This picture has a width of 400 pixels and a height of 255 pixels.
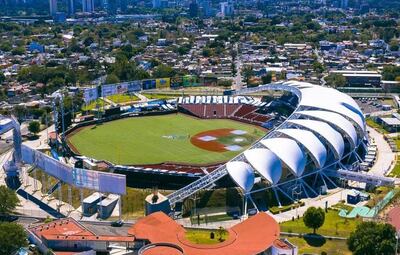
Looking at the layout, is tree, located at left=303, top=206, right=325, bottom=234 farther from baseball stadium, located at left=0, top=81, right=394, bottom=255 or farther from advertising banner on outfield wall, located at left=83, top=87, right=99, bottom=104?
advertising banner on outfield wall, located at left=83, top=87, right=99, bottom=104

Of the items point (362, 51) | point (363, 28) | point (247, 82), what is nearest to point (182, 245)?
point (247, 82)

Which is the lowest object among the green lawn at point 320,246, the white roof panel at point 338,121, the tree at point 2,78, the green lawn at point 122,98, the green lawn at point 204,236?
the green lawn at point 320,246

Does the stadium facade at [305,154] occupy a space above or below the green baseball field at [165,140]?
above

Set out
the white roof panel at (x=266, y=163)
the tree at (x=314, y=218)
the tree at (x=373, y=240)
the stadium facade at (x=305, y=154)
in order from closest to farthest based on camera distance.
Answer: the tree at (x=373, y=240) < the tree at (x=314, y=218) < the white roof panel at (x=266, y=163) < the stadium facade at (x=305, y=154)

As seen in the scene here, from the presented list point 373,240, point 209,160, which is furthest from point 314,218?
point 209,160

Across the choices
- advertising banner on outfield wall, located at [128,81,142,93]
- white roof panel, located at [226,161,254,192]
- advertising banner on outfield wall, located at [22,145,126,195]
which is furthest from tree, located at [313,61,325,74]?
advertising banner on outfield wall, located at [22,145,126,195]

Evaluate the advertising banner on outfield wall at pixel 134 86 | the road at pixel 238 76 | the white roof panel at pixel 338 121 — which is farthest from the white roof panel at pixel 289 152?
the road at pixel 238 76

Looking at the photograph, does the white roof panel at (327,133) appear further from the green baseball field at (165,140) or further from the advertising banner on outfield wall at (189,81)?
the advertising banner on outfield wall at (189,81)
